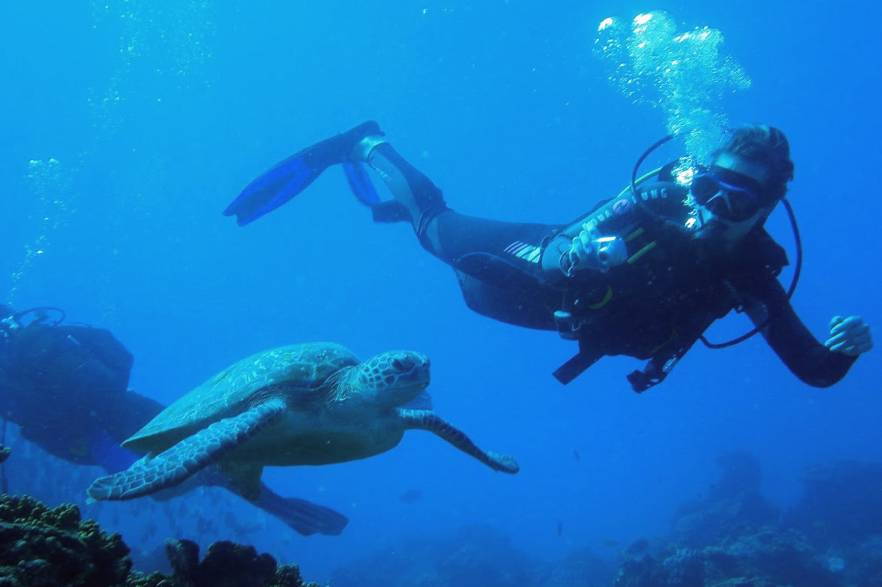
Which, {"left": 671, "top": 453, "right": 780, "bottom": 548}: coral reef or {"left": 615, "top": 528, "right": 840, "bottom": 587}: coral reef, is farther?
{"left": 671, "top": 453, "right": 780, "bottom": 548}: coral reef

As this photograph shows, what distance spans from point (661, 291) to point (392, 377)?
215cm

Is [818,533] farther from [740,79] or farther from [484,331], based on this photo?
[484,331]

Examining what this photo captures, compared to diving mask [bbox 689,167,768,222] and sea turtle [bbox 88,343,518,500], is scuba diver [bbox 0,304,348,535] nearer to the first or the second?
sea turtle [bbox 88,343,518,500]

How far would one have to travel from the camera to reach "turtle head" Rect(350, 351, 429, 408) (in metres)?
3.43

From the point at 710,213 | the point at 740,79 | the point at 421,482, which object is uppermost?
the point at 740,79

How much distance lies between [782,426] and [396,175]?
63081mm

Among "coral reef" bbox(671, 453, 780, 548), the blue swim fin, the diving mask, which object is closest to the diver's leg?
the blue swim fin

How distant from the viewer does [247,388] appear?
3816 millimetres

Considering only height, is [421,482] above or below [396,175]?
above

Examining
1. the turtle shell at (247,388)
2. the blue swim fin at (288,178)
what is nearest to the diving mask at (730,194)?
the turtle shell at (247,388)

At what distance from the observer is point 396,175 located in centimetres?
684

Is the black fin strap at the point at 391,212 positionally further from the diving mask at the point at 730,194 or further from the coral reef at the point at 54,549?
the coral reef at the point at 54,549

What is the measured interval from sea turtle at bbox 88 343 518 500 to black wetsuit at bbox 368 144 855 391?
1367mm

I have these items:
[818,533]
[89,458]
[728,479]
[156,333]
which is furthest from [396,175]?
[156,333]
